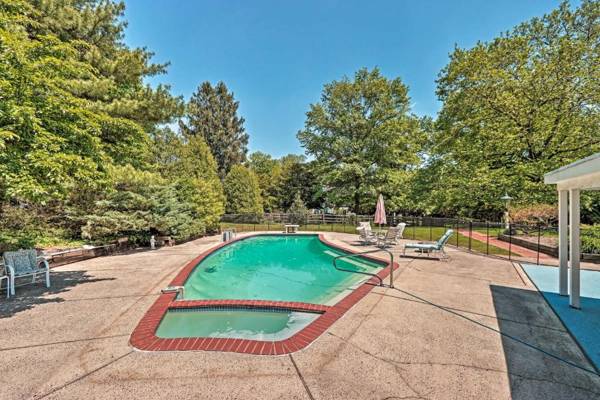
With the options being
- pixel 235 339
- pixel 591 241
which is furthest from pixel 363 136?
pixel 235 339

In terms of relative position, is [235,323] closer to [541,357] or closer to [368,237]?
[541,357]

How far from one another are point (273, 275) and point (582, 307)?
7313mm

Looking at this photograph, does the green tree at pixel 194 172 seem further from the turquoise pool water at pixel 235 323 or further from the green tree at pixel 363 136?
the turquoise pool water at pixel 235 323

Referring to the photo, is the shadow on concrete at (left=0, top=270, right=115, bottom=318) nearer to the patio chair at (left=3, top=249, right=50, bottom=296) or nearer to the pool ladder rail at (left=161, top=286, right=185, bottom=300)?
the patio chair at (left=3, top=249, right=50, bottom=296)

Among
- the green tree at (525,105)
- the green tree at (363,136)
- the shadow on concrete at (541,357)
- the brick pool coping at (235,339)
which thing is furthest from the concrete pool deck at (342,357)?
the green tree at (363,136)

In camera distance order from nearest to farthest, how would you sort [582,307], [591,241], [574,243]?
1. [574,243]
2. [582,307]
3. [591,241]

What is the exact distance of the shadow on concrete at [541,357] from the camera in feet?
9.04

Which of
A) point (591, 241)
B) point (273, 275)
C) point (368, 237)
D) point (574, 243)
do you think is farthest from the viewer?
point (368, 237)

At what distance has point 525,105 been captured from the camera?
51.5ft

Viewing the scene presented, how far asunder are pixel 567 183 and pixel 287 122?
118 feet

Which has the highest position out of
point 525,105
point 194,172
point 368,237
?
point 525,105

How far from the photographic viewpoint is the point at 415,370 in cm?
307

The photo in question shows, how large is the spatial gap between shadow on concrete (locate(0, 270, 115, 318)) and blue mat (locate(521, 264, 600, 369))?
8.10 metres

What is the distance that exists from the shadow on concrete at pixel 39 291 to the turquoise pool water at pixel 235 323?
2.41m
